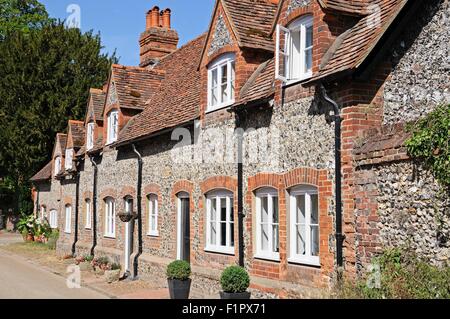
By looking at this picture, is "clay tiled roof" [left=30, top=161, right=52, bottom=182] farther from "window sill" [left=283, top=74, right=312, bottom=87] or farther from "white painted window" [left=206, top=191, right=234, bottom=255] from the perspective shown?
"window sill" [left=283, top=74, right=312, bottom=87]

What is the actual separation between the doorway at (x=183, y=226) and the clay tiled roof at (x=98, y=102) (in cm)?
906

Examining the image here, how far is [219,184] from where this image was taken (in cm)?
1360

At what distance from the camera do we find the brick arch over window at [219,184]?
13.1m

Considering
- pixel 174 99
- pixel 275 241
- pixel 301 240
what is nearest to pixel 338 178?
pixel 301 240

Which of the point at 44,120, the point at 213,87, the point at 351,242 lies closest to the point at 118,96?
the point at 213,87

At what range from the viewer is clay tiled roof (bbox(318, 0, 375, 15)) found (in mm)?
10398

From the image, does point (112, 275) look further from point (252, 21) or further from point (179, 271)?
point (252, 21)

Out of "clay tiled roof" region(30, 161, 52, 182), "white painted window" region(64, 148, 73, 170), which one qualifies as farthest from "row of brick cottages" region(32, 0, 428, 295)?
"clay tiled roof" region(30, 161, 52, 182)

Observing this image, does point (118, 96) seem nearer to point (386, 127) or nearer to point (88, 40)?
point (386, 127)

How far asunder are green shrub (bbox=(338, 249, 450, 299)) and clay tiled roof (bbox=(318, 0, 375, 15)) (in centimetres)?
461

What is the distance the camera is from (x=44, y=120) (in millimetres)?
36750

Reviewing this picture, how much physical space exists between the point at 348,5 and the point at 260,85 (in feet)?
8.79

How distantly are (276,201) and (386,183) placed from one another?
3273 millimetres
